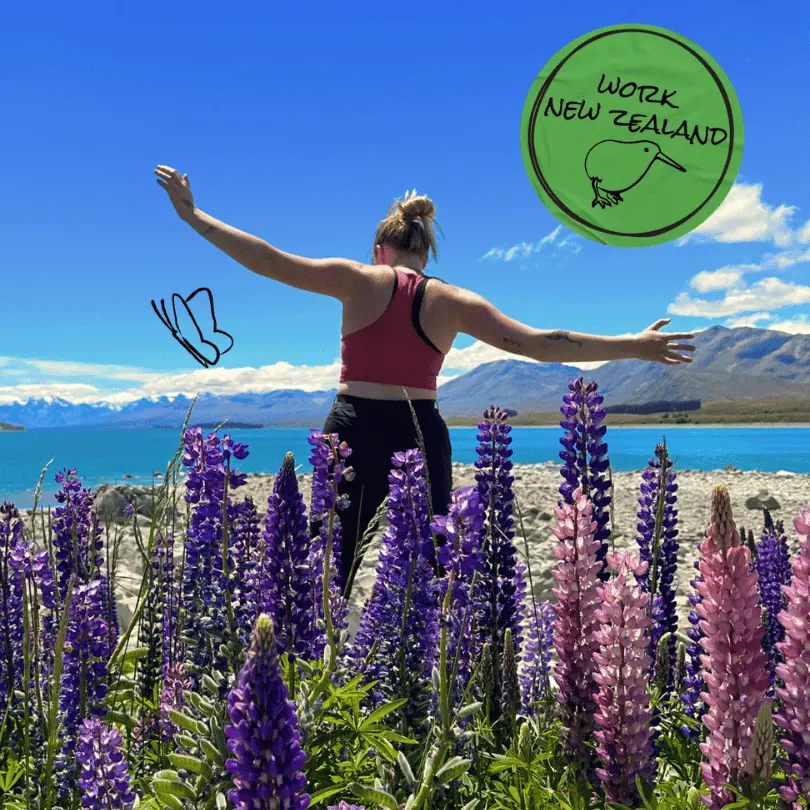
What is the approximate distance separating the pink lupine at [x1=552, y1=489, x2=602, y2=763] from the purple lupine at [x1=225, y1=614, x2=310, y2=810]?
91 centimetres

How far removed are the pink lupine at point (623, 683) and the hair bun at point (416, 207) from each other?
463cm

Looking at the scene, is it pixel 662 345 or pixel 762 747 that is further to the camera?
pixel 662 345

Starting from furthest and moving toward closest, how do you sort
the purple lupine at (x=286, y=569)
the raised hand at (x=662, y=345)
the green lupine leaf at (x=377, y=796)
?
the raised hand at (x=662, y=345), the purple lupine at (x=286, y=569), the green lupine leaf at (x=377, y=796)

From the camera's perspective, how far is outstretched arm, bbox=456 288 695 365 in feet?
18.1

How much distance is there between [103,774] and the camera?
2.19 meters

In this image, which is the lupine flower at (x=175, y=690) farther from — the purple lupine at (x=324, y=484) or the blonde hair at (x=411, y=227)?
the blonde hair at (x=411, y=227)

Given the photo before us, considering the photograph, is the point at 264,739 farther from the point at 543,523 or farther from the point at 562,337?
the point at 543,523

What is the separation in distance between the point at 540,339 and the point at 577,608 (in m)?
3.83

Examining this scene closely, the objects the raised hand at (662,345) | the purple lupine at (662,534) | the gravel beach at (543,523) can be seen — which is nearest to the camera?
the purple lupine at (662,534)

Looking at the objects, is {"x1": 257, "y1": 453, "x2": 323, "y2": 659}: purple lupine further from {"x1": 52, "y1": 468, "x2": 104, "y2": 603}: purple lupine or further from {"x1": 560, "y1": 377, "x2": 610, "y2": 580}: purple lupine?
{"x1": 52, "y1": 468, "x2": 104, "y2": 603}: purple lupine

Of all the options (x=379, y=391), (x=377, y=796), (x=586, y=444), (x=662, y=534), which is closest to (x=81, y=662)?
(x=377, y=796)

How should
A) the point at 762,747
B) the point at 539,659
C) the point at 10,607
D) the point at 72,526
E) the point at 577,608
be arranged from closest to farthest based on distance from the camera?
the point at 762,747
the point at 577,608
the point at 10,607
the point at 72,526
the point at 539,659

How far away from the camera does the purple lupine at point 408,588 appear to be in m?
3.01

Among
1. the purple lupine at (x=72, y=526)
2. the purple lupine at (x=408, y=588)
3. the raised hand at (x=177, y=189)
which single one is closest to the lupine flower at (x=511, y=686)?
the purple lupine at (x=408, y=588)
